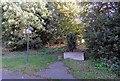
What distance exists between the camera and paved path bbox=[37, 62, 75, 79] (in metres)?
4.05

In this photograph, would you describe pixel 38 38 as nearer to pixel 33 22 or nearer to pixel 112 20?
pixel 33 22

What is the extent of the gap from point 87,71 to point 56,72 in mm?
656

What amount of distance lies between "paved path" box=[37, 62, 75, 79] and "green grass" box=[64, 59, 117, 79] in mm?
143

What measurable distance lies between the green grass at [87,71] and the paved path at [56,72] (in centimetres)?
14

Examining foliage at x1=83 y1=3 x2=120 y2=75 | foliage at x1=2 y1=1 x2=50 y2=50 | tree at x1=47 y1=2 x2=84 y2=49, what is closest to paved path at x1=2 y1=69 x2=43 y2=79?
foliage at x1=83 y1=3 x2=120 y2=75

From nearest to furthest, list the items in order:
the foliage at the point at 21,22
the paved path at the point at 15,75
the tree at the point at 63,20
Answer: the paved path at the point at 15,75, the tree at the point at 63,20, the foliage at the point at 21,22

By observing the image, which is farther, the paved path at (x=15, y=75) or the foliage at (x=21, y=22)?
the foliage at (x=21, y=22)

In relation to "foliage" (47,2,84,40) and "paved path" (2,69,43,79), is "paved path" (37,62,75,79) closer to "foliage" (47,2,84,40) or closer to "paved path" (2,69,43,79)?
"paved path" (2,69,43,79)

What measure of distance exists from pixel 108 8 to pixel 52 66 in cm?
230

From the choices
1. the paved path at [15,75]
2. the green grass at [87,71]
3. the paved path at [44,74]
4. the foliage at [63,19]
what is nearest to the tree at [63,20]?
the foliage at [63,19]

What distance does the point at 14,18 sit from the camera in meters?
7.31

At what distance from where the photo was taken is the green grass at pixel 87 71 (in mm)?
4021

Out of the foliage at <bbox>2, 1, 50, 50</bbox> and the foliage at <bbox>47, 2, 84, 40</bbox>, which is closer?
the foliage at <bbox>47, 2, 84, 40</bbox>

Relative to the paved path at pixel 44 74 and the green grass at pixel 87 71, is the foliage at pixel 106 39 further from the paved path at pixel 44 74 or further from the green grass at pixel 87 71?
the paved path at pixel 44 74
